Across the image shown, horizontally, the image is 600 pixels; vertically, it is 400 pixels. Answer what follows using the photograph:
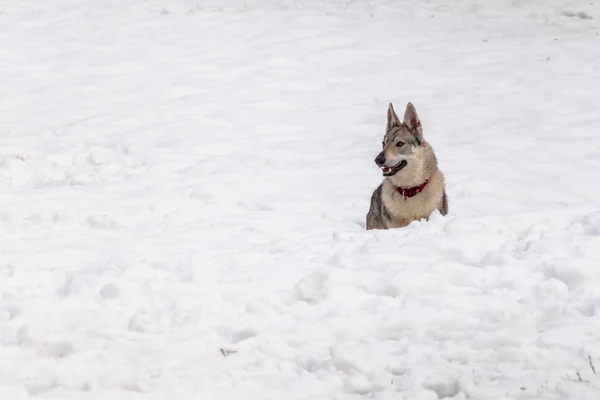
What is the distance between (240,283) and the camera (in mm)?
6684

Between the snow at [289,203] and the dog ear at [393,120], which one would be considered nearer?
the snow at [289,203]

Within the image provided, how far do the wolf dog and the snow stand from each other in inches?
19.8

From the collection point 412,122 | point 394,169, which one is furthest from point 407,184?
point 412,122

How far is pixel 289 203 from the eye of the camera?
10664 millimetres

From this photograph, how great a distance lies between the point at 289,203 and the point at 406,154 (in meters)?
1.84

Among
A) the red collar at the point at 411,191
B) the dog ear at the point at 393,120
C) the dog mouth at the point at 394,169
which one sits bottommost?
the red collar at the point at 411,191

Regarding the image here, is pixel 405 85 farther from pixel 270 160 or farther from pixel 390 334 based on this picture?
pixel 390 334

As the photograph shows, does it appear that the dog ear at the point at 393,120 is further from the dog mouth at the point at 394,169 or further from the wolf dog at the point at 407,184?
the dog mouth at the point at 394,169

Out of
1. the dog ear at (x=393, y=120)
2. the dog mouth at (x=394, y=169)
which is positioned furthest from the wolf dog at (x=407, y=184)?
the dog ear at (x=393, y=120)

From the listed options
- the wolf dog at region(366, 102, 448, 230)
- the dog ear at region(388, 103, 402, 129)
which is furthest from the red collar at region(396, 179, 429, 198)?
the dog ear at region(388, 103, 402, 129)

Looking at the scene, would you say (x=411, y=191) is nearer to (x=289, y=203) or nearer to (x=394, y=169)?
(x=394, y=169)

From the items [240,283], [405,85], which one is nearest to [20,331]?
[240,283]

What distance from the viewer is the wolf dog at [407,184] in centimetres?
931

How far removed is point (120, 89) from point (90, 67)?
1519mm
